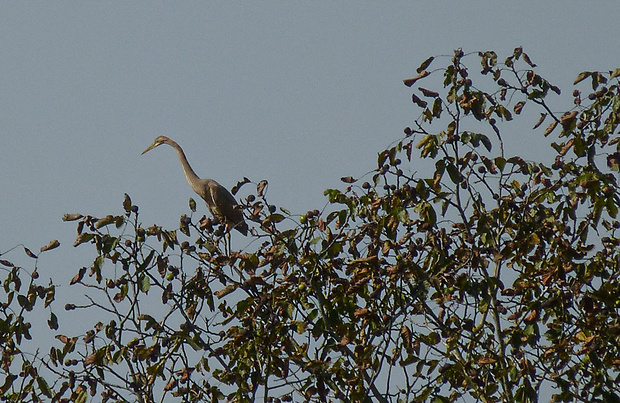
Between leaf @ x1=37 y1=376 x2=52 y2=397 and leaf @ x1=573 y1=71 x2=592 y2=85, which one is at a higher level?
leaf @ x1=573 y1=71 x2=592 y2=85

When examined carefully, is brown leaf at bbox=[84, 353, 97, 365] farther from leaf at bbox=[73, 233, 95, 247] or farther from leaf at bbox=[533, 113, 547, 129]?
leaf at bbox=[533, 113, 547, 129]

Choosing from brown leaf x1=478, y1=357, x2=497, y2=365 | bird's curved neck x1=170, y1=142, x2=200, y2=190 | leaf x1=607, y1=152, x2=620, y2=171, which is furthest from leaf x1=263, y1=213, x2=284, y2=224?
bird's curved neck x1=170, y1=142, x2=200, y2=190

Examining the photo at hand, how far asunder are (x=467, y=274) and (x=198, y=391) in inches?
60.8

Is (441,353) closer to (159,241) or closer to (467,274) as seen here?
(467,274)

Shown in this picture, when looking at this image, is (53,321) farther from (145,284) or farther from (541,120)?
(541,120)

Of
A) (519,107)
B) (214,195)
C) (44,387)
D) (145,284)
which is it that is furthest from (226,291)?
(214,195)

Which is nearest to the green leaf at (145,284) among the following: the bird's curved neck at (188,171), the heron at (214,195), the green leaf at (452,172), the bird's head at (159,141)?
the green leaf at (452,172)

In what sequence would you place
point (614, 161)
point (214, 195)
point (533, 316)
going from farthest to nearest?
1. point (214, 195)
2. point (614, 161)
3. point (533, 316)

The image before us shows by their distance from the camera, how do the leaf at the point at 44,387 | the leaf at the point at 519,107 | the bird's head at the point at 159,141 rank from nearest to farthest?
the leaf at the point at 44,387 < the leaf at the point at 519,107 < the bird's head at the point at 159,141

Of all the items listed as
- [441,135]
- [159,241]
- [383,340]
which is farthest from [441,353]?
[159,241]

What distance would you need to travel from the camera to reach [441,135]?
557cm

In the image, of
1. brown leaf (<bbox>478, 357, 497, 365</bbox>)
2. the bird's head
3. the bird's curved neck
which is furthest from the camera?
the bird's head

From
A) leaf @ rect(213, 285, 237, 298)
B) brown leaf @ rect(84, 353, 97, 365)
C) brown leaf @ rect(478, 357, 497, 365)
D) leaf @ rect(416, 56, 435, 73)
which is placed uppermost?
leaf @ rect(416, 56, 435, 73)

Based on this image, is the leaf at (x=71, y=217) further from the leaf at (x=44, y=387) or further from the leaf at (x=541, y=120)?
the leaf at (x=541, y=120)
